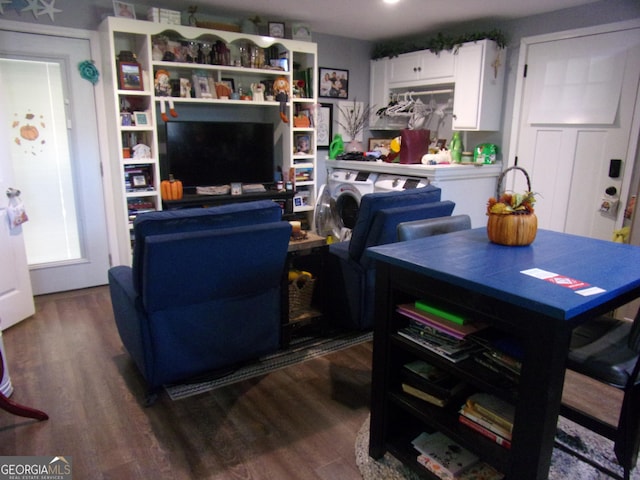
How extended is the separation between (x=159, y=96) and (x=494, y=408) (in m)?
3.42

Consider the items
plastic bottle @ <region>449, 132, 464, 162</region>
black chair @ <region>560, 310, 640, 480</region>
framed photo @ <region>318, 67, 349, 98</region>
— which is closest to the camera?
black chair @ <region>560, 310, 640, 480</region>

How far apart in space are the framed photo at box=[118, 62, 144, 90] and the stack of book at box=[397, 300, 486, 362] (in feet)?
9.77

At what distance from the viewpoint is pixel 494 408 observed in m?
1.56

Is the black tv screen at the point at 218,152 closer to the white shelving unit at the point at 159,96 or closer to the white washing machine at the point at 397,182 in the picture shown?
the white shelving unit at the point at 159,96

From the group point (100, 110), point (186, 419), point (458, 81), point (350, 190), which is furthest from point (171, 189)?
point (458, 81)

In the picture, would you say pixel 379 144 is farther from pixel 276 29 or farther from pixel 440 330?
pixel 440 330

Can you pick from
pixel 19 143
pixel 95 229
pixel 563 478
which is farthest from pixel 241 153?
pixel 563 478

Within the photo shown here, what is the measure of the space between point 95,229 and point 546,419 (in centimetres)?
380

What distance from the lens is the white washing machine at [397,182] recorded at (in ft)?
13.6

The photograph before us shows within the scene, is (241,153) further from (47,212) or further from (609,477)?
(609,477)

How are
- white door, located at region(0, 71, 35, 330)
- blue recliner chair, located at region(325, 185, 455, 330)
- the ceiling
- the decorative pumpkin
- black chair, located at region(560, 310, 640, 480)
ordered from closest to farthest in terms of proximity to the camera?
black chair, located at region(560, 310, 640, 480) → blue recliner chair, located at region(325, 185, 455, 330) → white door, located at region(0, 71, 35, 330) → the ceiling → the decorative pumpkin

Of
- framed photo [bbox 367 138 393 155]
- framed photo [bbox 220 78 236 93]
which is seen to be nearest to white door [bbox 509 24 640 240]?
framed photo [bbox 367 138 393 155]

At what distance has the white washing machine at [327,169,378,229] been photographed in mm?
4674

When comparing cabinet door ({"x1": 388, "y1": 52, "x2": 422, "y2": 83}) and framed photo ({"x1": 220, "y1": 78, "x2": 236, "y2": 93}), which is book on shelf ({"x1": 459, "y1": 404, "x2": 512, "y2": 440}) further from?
cabinet door ({"x1": 388, "y1": 52, "x2": 422, "y2": 83})
